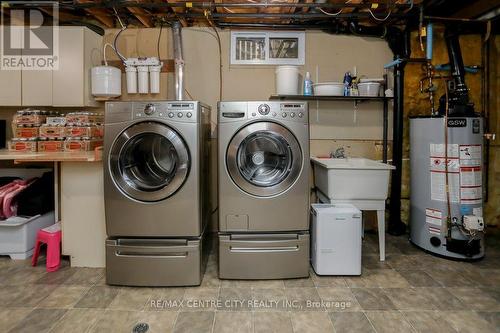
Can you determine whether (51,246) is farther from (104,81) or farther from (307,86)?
(307,86)

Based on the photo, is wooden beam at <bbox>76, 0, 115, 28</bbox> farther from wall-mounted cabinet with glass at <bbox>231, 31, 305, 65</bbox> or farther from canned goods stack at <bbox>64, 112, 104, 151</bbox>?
wall-mounted cabinet with glass at <bbox>231, 31, 305, 65</bbox>

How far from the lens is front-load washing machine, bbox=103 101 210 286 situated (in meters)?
2.01

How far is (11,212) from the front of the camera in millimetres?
2615

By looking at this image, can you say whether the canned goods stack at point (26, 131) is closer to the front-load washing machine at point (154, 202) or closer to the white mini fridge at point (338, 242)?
the front-load washing machine at point (154, 202)

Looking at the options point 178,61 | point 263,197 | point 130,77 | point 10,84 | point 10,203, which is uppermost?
point 178,61

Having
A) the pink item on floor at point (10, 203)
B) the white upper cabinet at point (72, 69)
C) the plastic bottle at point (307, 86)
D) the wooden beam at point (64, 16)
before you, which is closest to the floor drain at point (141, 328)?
the pink item on floor at point (10, 203)

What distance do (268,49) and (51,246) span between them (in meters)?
2.83

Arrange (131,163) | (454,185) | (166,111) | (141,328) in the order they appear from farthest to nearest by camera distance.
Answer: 1. (454,185)
2. (131,163)
3. (166,111)
4. (141,328)

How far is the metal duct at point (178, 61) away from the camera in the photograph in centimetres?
280

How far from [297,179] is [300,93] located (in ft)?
4.26

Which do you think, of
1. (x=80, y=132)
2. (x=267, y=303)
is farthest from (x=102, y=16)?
(x=267, y=303)

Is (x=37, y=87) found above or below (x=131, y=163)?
above

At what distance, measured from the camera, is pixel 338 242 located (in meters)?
2.20

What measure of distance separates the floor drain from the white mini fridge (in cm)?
129
